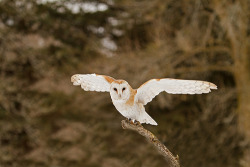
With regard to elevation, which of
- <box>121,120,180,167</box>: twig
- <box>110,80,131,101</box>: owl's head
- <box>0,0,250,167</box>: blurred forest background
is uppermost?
<box>110,80,131,101</box>: owl's head

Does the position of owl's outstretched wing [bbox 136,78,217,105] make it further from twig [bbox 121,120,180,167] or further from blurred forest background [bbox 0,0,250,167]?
blurred forest background [bbox 0,0,250,167]

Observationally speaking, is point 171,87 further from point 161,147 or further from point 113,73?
point 113,73

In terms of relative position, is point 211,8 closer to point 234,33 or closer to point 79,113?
point 234,33

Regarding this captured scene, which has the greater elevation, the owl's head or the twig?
the owl's head

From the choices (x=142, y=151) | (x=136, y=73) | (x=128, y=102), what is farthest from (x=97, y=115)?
(x=128, y=102)

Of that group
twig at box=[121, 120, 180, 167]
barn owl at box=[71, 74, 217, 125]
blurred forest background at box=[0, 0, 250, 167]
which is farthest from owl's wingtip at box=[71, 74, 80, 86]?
blurred forest background at box=[0, 0, 250, 167]

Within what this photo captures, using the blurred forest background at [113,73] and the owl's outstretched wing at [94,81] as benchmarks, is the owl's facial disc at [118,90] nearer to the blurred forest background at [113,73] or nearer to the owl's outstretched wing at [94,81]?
the owl's outstretched wing at [94,81]

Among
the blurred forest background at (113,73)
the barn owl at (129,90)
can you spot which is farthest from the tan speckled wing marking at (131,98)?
the blurred forest background at (113,73)

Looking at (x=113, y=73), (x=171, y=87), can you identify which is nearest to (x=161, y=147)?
(x=171, y=87)
